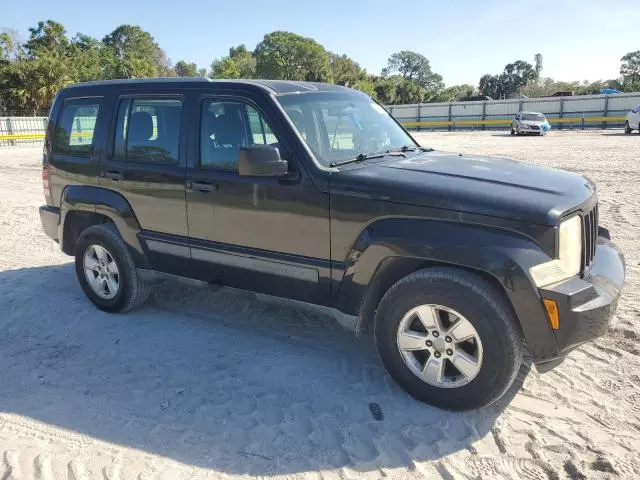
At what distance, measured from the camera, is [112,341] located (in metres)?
4.55

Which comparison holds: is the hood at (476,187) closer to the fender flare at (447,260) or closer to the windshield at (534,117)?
the fender flare at (447,260)

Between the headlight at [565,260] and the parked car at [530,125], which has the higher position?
the parked car at [530,125]

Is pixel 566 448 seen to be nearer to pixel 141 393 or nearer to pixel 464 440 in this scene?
pixel 464 440

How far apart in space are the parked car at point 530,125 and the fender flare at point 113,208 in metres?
30.9

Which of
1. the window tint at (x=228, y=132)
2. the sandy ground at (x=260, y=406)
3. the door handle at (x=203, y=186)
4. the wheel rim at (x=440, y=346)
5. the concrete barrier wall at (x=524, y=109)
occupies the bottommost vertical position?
the sandy ground at (x=260, y=406)

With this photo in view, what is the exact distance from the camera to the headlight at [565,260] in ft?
9.84

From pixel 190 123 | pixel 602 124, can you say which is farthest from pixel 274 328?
pixel 602 124

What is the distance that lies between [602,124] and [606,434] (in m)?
39.5

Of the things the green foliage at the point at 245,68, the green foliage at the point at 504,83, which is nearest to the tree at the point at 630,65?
the green foliage at the point at 245,68

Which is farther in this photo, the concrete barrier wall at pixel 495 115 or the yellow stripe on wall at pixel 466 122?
the concrete barrier wall at pixel 495 115

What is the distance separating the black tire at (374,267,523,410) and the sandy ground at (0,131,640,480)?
14 centimetres

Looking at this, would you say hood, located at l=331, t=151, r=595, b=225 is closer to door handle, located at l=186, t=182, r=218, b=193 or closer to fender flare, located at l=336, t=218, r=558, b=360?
fender flare, located at l=336, t=218, r=558, b=360

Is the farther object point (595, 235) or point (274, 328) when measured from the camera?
point (274, 328)

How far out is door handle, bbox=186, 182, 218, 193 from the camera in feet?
13.6
